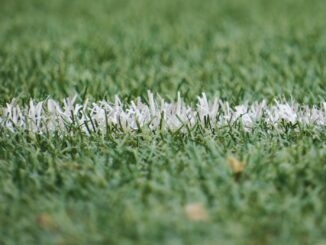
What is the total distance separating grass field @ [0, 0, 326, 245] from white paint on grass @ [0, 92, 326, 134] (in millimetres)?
43

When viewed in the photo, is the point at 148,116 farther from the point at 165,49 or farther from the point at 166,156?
the point at 165,49

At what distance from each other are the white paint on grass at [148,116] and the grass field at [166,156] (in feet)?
0.14

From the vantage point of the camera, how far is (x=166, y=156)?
6.70 ft

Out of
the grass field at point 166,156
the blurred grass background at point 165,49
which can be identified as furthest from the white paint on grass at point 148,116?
the blurred grass background at point 165,49

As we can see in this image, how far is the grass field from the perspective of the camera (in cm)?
164

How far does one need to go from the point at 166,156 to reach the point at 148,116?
323 mm

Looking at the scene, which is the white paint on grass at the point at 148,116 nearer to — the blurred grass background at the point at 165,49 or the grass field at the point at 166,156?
the grass field at the point at 166,156

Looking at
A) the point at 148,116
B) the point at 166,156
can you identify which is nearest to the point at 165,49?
the point at 148,116

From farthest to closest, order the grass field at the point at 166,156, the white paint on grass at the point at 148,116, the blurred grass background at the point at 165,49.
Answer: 1. the blurred grass background at the point at 165,49
2. the white paint on grass at the point at 148,116
3. the grass field at the point at 166,156

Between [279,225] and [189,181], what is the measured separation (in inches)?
→ 14.2

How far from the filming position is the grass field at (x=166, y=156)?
164cm

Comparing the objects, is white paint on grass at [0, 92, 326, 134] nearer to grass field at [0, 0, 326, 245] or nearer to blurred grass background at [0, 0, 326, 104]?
grass field at [0, 0, 326, 245]

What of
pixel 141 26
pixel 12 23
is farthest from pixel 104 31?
pixel 12 23

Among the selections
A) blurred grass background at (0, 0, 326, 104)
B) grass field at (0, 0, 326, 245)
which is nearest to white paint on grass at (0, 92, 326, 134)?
grass field at (0, 0, 326, 245)
